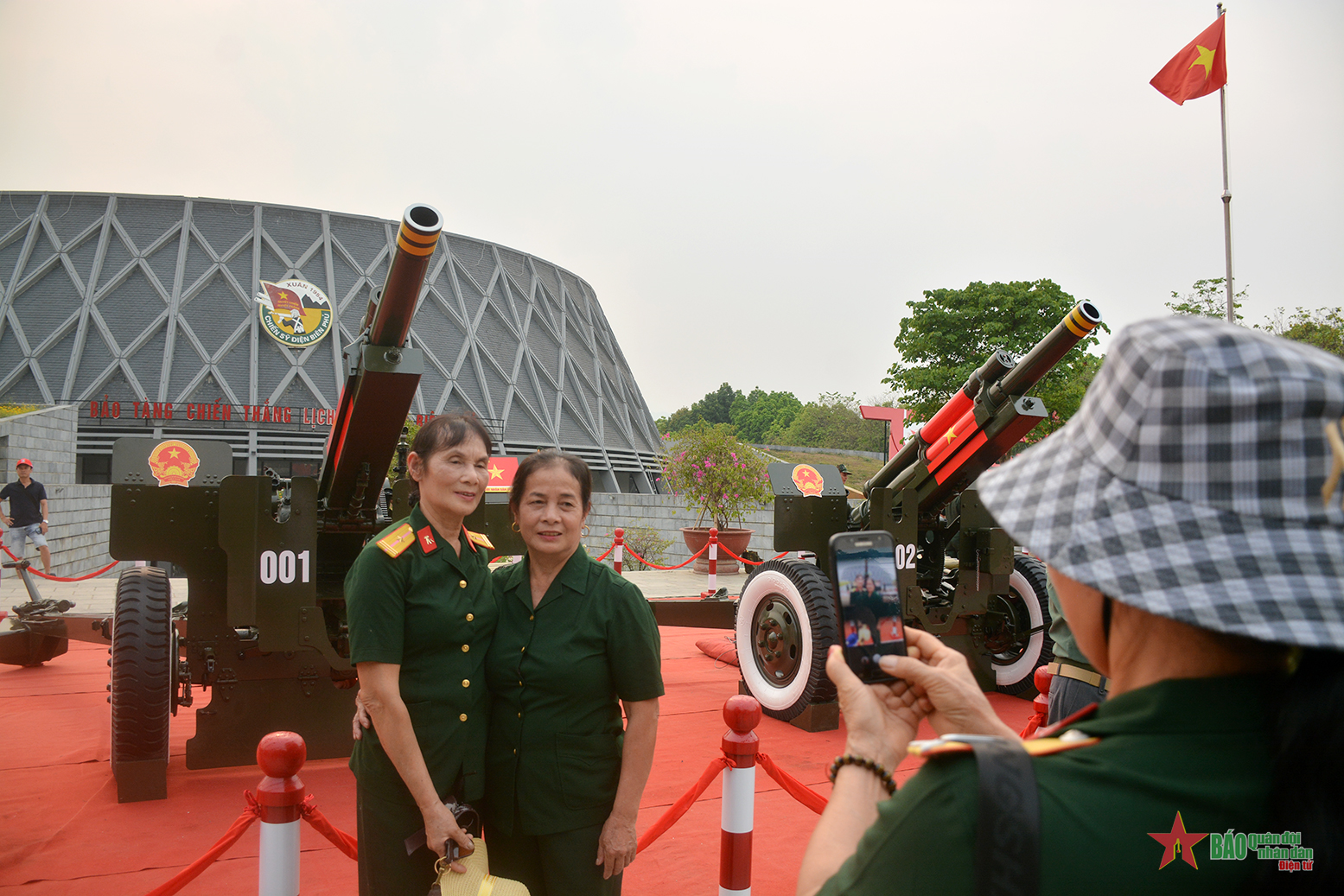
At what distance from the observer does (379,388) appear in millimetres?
4625

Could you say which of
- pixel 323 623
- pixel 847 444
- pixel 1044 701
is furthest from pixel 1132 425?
pixel 847 444

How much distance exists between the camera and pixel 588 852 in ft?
7.90

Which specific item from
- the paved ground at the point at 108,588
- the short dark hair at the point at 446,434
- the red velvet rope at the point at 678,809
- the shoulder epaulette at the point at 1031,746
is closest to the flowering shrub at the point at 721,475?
the paved ground at the point at 108,588

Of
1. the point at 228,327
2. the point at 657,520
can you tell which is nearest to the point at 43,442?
the point at 228,327

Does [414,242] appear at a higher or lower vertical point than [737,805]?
higher

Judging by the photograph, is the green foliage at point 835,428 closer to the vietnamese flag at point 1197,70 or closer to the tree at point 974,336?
the tree at point 974,336

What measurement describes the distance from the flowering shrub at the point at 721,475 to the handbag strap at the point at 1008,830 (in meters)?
16.5

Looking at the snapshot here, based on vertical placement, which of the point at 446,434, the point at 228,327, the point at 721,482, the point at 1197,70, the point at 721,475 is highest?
the point at 1197,70

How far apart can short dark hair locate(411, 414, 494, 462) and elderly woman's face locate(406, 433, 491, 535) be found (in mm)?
13

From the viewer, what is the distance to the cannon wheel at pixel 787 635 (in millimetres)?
6098

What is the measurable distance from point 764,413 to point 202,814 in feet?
271

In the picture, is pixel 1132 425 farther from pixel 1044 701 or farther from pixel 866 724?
pixel 1044 701

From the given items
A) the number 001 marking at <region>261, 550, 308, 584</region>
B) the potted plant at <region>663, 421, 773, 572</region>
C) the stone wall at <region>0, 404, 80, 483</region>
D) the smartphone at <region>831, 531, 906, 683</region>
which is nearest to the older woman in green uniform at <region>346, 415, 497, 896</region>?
the smartphone at <region>831, 531, 906, 683</region>

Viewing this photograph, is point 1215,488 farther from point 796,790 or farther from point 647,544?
point 647,544
